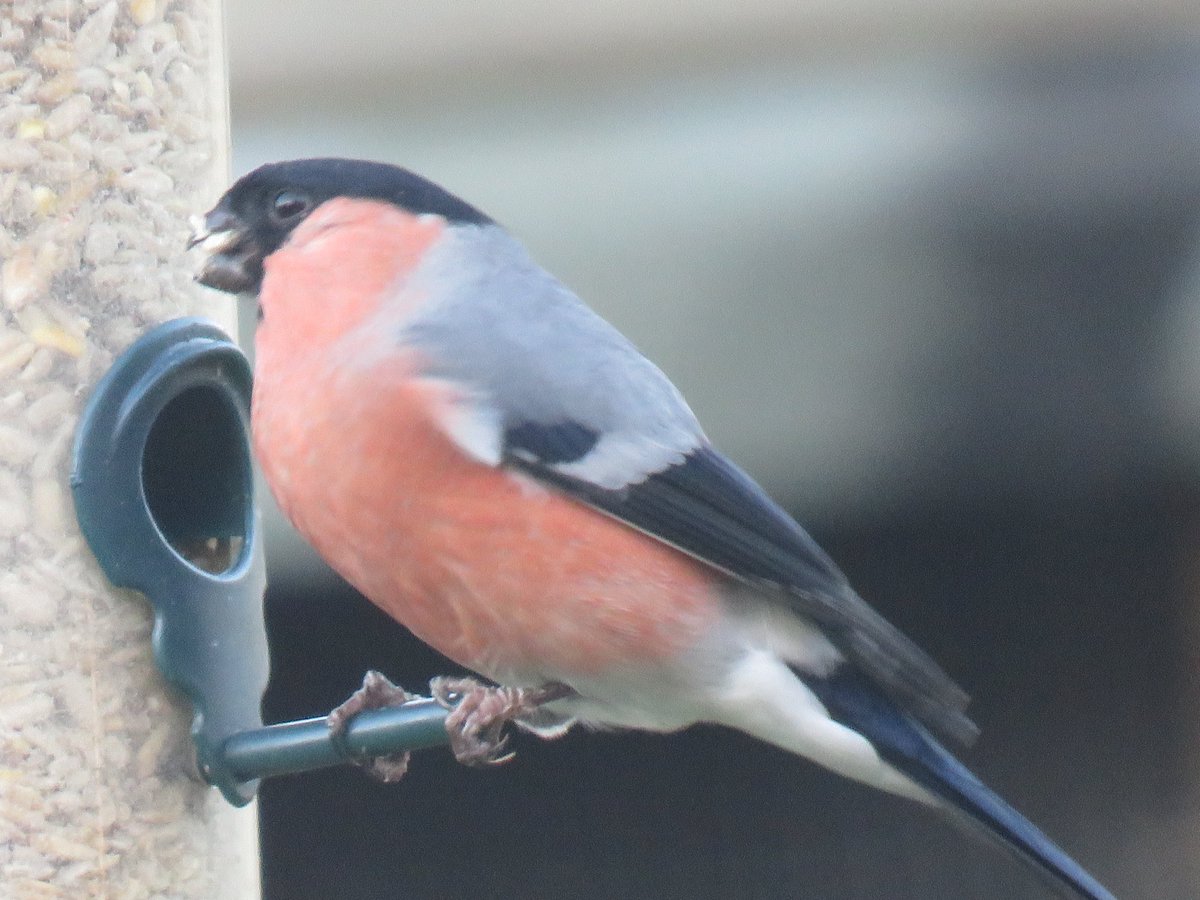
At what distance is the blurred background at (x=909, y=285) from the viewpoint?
466cm

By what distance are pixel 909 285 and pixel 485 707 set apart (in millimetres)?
2520

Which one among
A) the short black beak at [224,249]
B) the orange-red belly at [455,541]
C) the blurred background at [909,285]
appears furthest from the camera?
the blurred background at [909,285]

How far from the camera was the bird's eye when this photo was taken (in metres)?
2.58

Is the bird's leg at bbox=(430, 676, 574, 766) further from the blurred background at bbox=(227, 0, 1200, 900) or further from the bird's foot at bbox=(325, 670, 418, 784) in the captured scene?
the blurred background at bbox=(227, 0, 1200, 900)

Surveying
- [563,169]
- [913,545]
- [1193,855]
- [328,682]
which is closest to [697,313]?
[563,169]

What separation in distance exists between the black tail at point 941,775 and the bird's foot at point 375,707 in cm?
52

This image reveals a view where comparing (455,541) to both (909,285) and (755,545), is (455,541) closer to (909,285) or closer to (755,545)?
(755,545)

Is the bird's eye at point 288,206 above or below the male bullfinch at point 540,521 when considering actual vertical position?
above

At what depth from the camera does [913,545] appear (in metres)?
5.00

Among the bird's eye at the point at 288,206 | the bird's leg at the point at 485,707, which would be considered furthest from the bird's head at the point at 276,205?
the bird's leg at the point at 485,707

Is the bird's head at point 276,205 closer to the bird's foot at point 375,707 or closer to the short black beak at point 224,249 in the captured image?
the short black beak at point 224,249

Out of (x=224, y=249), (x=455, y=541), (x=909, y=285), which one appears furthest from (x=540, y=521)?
(x=909, y=285)

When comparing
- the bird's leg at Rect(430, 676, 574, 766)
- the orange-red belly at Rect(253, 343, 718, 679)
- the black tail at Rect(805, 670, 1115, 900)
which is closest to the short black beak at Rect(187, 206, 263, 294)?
the orange-red belly at Rect(253, 343, 718, 679)

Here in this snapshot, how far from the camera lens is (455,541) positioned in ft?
7.52
